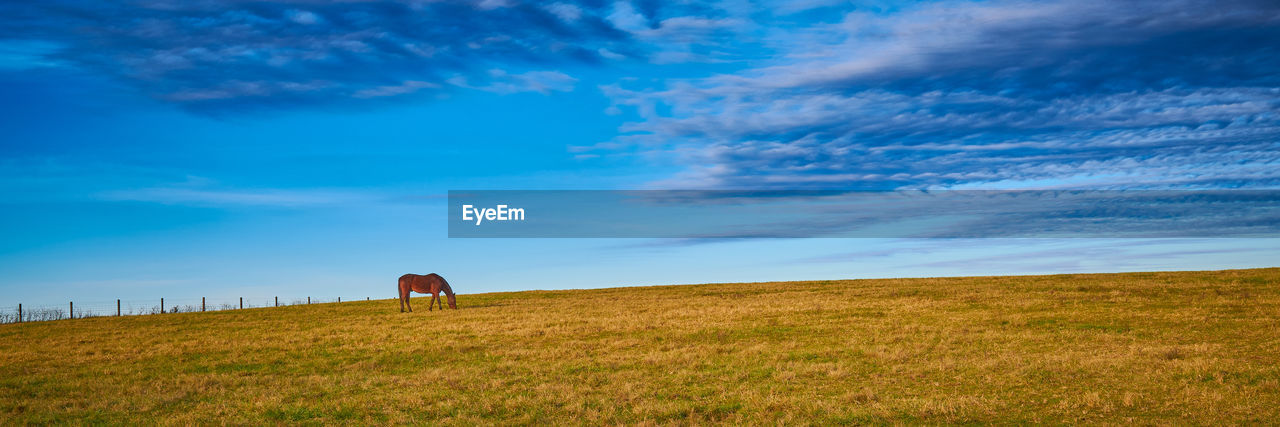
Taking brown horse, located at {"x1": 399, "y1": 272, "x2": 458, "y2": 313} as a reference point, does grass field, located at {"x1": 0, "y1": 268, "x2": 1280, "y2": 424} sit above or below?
below

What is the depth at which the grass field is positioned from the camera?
14.9 metres

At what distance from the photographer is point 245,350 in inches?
1088

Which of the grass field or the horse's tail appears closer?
the grass field

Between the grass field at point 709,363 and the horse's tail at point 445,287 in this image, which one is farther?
the horse's tail at point 445,287

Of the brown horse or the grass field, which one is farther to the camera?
the brown horse

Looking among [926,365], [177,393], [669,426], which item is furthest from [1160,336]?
[177,393]

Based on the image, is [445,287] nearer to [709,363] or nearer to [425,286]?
[425,286]

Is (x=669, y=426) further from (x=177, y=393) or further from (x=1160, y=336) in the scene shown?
(x=1160, y=336)

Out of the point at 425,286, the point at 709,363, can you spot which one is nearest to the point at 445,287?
the point at 425,286

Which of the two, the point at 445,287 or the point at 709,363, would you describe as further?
the point at 445,287

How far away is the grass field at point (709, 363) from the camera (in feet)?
49.0

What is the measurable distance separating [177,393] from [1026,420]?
19.6 m

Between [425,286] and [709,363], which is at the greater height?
[425,286]

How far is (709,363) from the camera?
20578 mm
